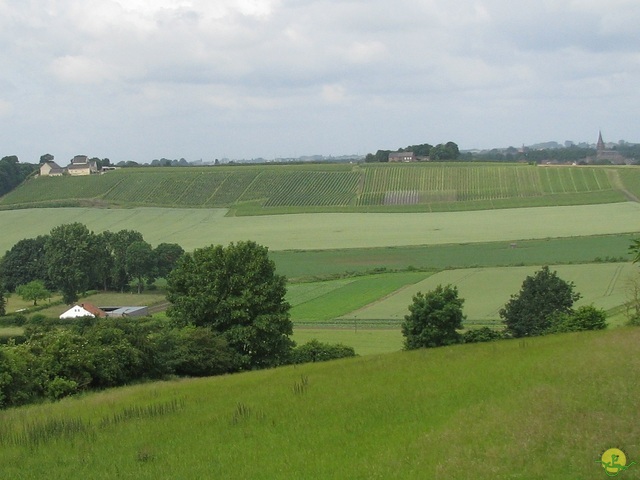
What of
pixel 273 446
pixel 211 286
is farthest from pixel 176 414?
pixel 211 286

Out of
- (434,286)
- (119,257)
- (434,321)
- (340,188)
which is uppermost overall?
(340,188)

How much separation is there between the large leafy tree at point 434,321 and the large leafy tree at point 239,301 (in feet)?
19.7

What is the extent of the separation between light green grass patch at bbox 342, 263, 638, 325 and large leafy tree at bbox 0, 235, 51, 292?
39.9m

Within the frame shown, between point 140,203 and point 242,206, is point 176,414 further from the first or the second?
point 140,203

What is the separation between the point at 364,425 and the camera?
1725 cm

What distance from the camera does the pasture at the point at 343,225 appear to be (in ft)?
307

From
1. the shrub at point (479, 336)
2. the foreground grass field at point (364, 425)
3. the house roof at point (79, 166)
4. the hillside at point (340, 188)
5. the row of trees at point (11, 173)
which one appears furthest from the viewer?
the house roof at point (79, 166)

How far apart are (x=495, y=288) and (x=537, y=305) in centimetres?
1483

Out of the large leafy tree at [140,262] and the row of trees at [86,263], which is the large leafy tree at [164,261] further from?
the large leafy tree at [140,262]

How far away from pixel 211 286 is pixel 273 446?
2316cm

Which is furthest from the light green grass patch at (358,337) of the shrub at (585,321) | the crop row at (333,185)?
the crop row at (333,185)

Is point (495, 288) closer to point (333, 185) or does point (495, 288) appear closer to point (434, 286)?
point (434, 286)

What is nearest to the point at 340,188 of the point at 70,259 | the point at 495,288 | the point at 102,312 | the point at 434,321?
the point at 70,259

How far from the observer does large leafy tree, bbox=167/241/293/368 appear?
37.8m
